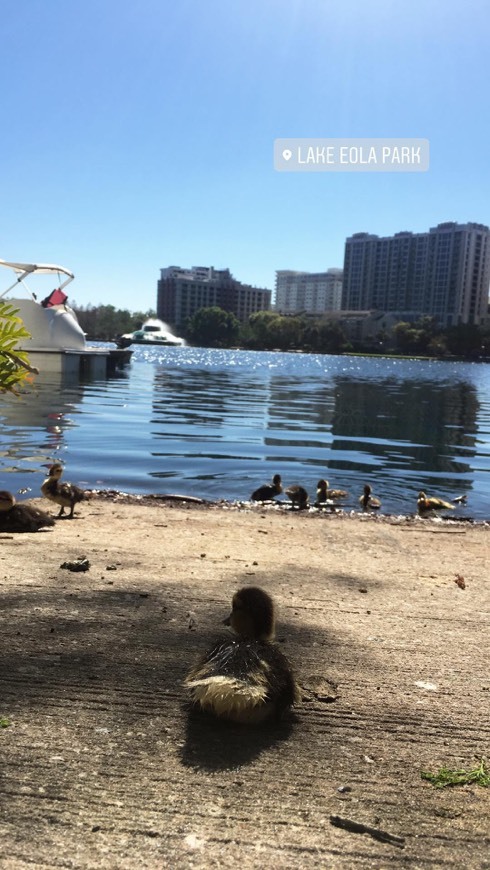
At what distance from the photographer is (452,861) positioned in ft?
8.10

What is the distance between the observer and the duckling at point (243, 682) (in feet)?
10.6

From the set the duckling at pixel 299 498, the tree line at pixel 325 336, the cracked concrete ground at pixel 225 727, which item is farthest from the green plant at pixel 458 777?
the tree line at pixel 325 336

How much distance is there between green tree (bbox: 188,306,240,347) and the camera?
19075 centimetres

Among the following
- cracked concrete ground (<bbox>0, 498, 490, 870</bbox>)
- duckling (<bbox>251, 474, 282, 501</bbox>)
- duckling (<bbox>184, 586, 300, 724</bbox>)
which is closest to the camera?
cracked concrete ground (<bbox>0, 498, 490, 870</bbox>)

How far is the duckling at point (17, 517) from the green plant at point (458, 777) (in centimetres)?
560

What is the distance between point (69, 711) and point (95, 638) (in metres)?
0.86

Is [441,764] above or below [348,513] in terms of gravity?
above

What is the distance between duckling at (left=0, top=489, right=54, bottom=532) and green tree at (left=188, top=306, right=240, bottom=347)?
184m

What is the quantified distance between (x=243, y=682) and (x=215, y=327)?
19008 cm

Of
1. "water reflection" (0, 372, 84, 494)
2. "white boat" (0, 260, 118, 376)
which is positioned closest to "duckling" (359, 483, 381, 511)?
"water reflection" (0, 372, 84, 494)

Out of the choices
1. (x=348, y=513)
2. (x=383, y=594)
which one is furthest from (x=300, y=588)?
(x=348, y=513)

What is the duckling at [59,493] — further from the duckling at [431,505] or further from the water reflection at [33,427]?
the duckling at [431,505]

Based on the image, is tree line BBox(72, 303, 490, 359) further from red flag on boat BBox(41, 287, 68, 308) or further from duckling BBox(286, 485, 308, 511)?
duckling BBox(286, 485, 308, 511)

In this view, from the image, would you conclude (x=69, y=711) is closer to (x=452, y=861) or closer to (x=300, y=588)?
(x=452, y=861)
